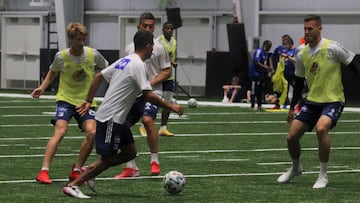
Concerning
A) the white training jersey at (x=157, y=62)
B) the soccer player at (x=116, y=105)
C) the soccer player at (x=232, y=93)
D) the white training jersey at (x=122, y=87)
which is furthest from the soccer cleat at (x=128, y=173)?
the soccer player at (x=232, y=93)

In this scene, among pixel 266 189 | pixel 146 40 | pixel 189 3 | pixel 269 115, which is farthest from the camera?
pixel 189 3

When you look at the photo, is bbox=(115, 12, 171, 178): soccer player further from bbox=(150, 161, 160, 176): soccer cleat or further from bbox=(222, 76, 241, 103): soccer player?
bbox=(222, 76, 241, 103): soccer player

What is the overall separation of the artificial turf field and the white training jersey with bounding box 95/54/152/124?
907mm

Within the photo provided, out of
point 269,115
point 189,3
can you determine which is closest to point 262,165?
point 269,115

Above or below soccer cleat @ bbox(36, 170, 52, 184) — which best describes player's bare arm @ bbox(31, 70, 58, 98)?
above

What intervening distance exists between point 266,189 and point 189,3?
1138 inches

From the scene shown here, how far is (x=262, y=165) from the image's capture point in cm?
1569

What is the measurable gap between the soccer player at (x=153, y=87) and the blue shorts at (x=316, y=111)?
1.96 meters

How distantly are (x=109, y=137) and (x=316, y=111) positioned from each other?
2869mm

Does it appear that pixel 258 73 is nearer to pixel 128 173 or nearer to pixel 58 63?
pixel 128 173

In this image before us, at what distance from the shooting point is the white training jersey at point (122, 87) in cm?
1150

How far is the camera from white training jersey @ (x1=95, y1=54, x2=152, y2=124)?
37.7ft

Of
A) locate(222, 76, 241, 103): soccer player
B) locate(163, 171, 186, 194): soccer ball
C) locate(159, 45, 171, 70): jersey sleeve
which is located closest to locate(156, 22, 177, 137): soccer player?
locate(159, 45, 171, 70): jersey sleeve

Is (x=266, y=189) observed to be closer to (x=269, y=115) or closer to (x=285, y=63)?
(x=269, y=115)
